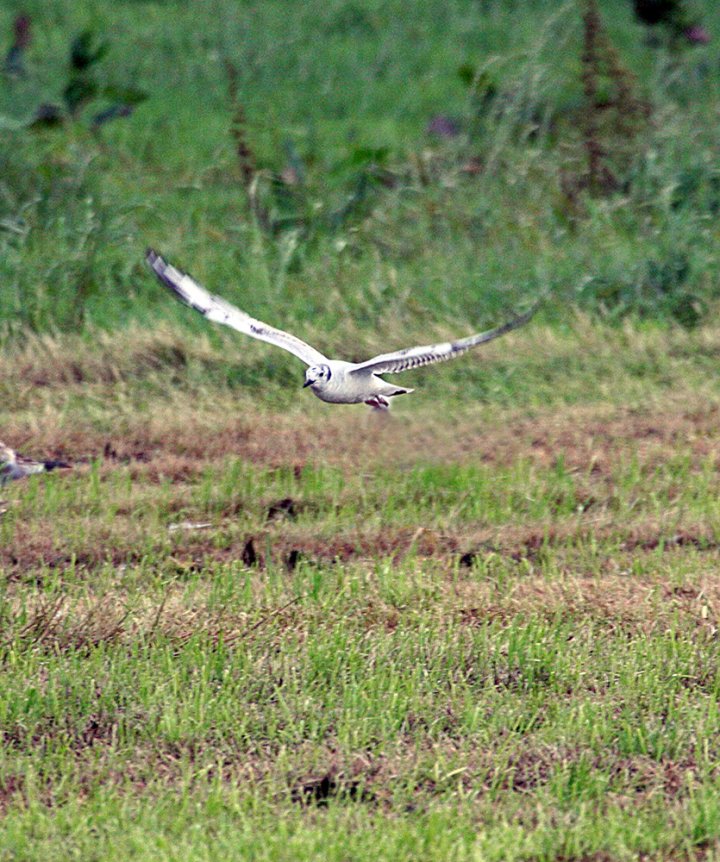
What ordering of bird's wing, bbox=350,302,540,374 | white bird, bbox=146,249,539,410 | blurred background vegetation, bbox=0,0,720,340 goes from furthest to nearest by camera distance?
blurred background vegetation, bbox=0,0,720,340
white bird, bbox=146,249,539,410
bird's wing, bbox=350,302,540,374

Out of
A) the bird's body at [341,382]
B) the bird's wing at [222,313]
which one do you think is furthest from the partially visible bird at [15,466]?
the bird's body at [341,382]

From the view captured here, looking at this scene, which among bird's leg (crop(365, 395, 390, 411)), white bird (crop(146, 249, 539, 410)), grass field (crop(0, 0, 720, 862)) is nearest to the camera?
grass field (crop(0, 0, 720, 862))

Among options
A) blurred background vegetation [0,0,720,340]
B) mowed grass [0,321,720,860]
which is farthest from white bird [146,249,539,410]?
blurred background vegetation [0,0,720,340]

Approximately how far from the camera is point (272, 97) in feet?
35.6

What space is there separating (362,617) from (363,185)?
4.38m

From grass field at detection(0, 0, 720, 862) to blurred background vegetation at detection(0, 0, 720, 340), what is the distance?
3 centimetres

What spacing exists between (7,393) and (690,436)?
307cm

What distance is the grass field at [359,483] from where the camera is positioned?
366 cm

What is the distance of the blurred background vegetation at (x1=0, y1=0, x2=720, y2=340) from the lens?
773 centimetres

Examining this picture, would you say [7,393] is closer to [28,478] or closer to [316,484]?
[28,478]

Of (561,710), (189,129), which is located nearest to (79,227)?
(189,129)

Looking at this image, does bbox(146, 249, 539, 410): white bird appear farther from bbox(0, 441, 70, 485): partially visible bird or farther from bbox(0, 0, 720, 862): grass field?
bbox(0, 441, 70, 485): partially visible bird

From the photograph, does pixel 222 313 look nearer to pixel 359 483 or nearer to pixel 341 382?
pixel 341 382

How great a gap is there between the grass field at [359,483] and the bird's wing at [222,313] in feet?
2.41
